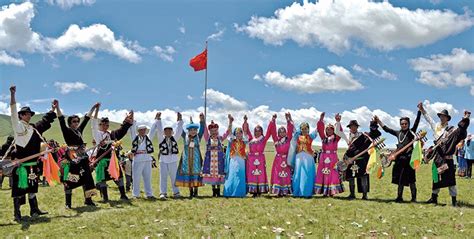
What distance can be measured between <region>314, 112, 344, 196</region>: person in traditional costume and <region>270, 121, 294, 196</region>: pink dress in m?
0.92

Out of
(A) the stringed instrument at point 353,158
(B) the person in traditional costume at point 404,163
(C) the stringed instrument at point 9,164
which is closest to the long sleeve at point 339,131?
Answer: (A) the stringed instrument at point 353,158

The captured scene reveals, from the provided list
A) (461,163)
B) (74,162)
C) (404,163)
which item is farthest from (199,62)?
(461,163)

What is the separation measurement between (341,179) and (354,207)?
7.30 ft

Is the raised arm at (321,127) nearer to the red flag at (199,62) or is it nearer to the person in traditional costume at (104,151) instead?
the person in traditional costume at (104,151)

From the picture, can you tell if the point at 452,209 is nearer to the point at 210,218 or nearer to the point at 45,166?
the point at 210,218

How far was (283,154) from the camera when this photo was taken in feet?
45.8

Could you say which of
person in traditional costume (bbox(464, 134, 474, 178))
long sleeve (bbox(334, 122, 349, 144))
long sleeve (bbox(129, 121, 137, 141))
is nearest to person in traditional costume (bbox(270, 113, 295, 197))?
long sleeve (bbox(334, 122, 349, 144))

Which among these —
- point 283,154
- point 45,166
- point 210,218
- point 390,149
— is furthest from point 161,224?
point 390,149

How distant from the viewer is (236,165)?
13.9m

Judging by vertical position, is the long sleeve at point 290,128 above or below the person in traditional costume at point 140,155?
above

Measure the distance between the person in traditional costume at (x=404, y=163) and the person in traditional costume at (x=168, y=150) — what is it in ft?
22.6

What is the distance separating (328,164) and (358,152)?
101 centimetres

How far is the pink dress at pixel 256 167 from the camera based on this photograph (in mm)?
13961

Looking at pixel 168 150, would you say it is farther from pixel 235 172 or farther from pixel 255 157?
pixel 255 157
